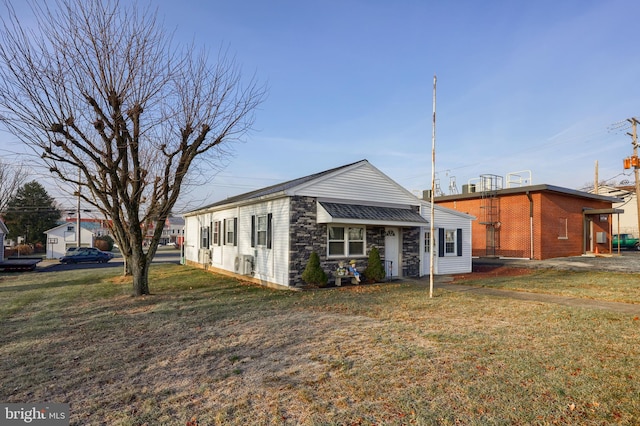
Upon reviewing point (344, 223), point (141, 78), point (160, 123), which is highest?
point (141, 78)

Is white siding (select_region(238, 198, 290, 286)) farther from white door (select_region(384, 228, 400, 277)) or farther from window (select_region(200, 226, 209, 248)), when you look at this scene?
window (select_region(200, 226, 209, 248))

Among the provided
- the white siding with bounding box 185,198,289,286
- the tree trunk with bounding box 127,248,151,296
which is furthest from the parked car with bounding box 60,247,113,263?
the tree trunk with bounding box 127,248,151,296

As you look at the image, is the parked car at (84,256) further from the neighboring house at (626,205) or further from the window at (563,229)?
the neighboring house at (626,205)

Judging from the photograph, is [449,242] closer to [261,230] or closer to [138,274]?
[261,230]

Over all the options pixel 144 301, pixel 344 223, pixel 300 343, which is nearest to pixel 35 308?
pixel 144 301

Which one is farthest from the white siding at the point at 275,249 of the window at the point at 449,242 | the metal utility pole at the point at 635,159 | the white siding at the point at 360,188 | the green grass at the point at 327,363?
the metal utility pole at the point at 635,159

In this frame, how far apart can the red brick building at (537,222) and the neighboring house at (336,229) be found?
24.0ft

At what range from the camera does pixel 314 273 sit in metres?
12.2

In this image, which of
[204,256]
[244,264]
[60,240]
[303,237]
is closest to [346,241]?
[303,237]

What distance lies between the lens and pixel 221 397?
163 inches

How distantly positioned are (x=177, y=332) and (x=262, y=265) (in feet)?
22.8

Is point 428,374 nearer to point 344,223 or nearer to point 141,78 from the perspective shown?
point 344,223

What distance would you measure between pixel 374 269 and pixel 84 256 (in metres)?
27.3

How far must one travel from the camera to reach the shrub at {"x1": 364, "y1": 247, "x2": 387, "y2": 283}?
1348 centimetres
